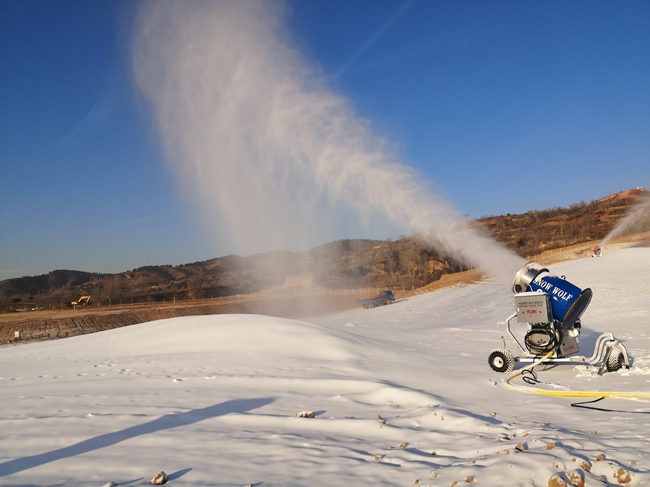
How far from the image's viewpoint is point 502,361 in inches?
383

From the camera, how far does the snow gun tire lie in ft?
29.3

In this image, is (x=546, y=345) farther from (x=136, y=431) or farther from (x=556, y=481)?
(x=136, y=431)

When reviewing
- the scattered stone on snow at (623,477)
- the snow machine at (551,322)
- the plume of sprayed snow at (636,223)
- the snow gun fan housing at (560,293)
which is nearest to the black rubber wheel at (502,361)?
the snow machine at (551,322)

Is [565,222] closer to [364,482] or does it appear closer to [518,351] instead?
[518,351]

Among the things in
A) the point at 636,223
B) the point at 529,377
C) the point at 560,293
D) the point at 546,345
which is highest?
the point at 636,223

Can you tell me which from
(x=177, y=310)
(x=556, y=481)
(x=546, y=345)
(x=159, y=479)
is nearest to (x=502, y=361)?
(x=546, y=345)

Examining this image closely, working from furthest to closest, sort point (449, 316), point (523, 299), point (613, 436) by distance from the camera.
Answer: point (449, 316), point (523, 299), point (613, 436)

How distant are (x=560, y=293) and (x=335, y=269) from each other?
59.0m

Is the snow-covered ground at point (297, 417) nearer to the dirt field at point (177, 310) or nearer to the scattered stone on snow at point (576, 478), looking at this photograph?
the scattered stone on snow at point (576, 478)

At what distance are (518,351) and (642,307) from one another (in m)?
12.3

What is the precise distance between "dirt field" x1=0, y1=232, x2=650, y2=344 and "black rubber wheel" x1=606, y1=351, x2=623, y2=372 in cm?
2880

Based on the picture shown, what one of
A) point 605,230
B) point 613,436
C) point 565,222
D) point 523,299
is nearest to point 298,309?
point 523,299

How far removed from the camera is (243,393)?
7.60 meters

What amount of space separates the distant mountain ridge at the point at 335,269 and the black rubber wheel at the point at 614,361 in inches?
1694
